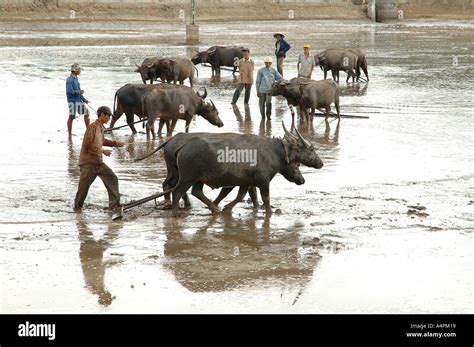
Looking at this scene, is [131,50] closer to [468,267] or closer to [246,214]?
[246,214]

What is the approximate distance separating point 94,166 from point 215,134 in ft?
5.76

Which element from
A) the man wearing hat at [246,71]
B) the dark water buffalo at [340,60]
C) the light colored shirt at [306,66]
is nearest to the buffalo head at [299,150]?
the man wearing hat at [246,71]

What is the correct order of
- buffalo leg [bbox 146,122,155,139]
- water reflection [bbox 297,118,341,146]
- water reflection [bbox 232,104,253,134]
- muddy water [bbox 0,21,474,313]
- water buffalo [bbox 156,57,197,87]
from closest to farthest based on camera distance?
muddy water [bbox 0,21,474,313]
buffalo leg [bbox 146,122,155,139]
water reflection [bbox 297,118,341,146]
water reflection [bbox 232,104,253,134]
water buffalo [bbox 156,57,197,87]

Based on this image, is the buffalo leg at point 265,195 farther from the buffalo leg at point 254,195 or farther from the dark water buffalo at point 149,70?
the dark water buffalo at point 149,70

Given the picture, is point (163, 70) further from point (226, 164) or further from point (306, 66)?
point (226, 164)

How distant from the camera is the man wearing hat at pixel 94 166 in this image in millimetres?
14531

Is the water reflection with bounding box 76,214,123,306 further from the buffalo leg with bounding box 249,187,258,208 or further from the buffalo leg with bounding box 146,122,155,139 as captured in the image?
the buffalo leg with bounding box 146,122,155,139

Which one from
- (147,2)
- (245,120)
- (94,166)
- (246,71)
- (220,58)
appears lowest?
(245,120)

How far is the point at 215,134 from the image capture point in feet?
47.7

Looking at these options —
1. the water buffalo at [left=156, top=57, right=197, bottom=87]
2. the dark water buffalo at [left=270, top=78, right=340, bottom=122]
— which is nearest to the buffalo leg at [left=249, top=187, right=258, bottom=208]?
the dark water buffalo at [left=270, top=78, right=340, bottom=122]

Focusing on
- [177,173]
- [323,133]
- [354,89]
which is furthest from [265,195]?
[354,89]

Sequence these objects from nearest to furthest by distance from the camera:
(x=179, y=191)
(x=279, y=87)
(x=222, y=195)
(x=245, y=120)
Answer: (x=179, y=191) → (x=222, y=195) → (x=279, y=87) → (x=245, y=120)

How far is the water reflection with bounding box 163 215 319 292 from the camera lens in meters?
11.5

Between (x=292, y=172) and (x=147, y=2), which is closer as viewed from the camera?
(x=292, y=172)
